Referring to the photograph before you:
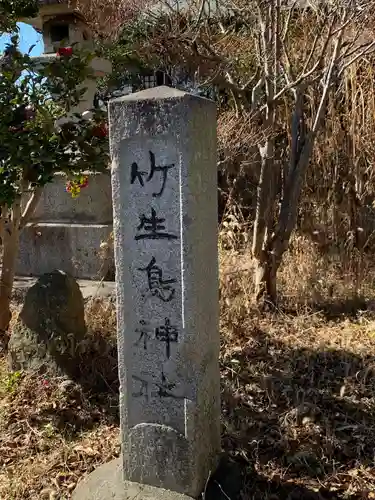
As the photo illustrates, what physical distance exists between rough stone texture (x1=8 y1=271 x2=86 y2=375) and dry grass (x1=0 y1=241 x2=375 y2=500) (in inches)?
4.2

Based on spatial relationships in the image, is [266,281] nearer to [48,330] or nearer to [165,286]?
[48,330]

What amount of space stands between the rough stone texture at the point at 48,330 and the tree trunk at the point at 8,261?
1.68ft

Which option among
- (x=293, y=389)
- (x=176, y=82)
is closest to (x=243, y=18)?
(x=176, y=82)

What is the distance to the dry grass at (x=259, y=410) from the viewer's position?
2650mm

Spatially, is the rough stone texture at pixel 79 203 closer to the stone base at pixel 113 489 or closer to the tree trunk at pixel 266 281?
the tree trunk at pixel 266 281

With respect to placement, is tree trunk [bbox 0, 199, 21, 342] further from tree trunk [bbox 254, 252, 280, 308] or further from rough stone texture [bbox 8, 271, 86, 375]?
tree trunk [bbox 254, 252, 280, 308]

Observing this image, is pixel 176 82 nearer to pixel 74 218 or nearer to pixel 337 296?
pixel 74 218

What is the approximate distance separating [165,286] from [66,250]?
3577 millimetres

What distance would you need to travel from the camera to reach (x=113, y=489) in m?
2.35

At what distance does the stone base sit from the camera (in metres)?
2.28

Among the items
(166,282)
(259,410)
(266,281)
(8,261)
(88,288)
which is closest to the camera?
(166,282)

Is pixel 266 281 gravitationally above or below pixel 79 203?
below

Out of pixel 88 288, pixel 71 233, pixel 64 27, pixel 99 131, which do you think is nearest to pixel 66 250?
pixel 71 233

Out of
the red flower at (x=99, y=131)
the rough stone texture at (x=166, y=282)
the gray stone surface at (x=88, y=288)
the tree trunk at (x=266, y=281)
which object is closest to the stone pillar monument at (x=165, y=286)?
the rough stone texture at (x=166, y=282)
